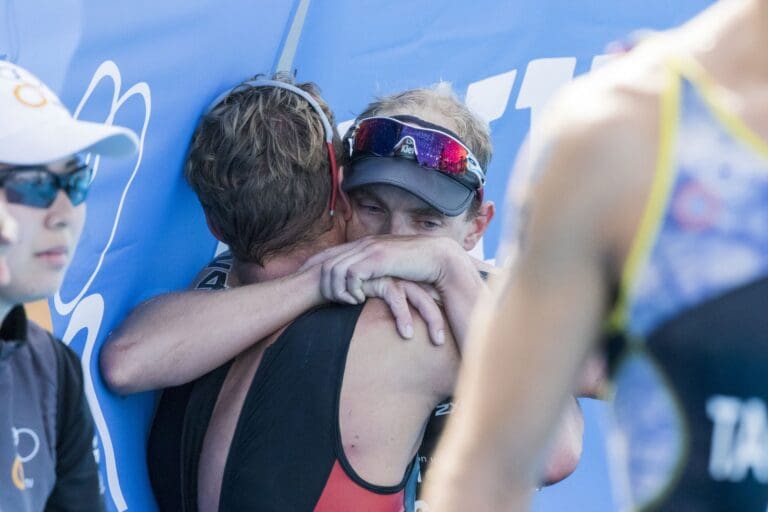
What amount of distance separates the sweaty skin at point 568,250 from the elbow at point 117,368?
5.17 ft

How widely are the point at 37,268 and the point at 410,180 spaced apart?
1.35m

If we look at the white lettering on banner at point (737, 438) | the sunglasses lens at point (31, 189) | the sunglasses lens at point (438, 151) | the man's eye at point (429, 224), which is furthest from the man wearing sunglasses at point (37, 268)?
the man's eye at point (429, 224)

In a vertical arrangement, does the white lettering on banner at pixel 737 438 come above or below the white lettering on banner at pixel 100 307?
above

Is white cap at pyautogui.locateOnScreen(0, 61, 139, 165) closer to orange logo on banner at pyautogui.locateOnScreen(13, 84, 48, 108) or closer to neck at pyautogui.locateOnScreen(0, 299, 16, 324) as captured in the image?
orange logo on banner at pyautogui.locateOnScreen(13, 84, 48, 108)

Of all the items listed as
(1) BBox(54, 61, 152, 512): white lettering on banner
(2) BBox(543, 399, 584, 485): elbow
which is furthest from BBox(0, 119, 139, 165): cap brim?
(2) BBox(543, 399, 584, 485): elbow

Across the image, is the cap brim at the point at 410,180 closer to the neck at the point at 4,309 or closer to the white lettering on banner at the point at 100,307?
the white lettering on banner at the point at 100,307

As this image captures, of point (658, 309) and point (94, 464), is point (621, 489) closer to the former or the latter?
point (658, 309)

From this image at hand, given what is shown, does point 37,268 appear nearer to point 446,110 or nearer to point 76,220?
point 76,220

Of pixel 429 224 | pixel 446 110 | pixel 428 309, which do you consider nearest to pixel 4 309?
pixel 428 309

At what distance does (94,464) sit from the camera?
6.95ft

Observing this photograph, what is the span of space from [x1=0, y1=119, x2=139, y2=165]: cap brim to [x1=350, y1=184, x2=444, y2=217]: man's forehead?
3.90 feet

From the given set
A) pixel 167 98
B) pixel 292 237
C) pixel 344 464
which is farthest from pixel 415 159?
pixel 344 464

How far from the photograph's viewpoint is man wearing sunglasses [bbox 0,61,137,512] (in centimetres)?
183

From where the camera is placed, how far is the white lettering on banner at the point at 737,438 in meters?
1.17
